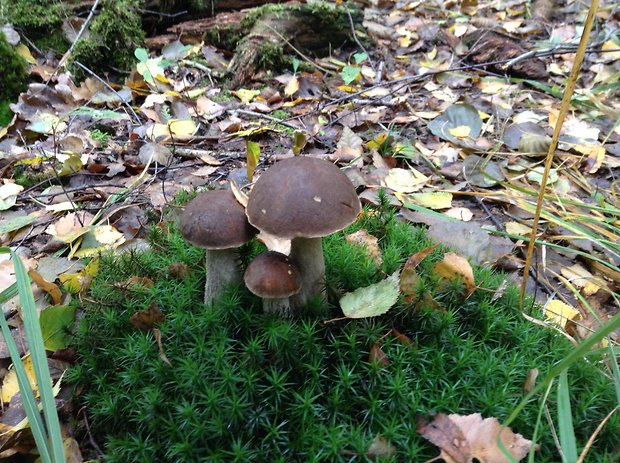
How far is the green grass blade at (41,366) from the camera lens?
132cm

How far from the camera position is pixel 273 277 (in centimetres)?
176

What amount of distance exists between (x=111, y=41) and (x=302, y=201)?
4064 mm

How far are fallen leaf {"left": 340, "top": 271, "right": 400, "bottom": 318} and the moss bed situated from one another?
6 cm

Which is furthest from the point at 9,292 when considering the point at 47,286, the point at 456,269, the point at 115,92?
the point at 115,92

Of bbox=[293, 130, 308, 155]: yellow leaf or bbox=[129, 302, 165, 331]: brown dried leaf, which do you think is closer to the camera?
bbox=[129, 302, 165, 331]: brown dried leaf

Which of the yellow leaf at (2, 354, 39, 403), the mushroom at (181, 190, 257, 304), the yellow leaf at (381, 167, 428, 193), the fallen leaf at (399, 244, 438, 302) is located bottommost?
the yellow leaf at (381, 167, 428, 193)

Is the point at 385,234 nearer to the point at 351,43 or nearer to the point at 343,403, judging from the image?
the point at 343,403

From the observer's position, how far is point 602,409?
1.76m

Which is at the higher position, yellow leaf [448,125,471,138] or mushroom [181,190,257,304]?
mushroom [181,190,257,304]

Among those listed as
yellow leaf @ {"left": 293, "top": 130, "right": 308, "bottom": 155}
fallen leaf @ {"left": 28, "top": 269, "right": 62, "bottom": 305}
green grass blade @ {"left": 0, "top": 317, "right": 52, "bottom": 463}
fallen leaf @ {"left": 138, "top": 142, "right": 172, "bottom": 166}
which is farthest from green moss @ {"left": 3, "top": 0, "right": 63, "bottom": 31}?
green grass blade @ {"left": 0, "top": 317, "right": 52, "bottom": 463}

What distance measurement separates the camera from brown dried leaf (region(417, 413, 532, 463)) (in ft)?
5.15

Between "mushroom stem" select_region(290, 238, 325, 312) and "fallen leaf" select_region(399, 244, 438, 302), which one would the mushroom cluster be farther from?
"fallen leaf" select_region(399, 244, 438, 302)

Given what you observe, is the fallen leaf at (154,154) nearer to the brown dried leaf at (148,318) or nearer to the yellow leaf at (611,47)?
the brown dried leaf at (148,318)

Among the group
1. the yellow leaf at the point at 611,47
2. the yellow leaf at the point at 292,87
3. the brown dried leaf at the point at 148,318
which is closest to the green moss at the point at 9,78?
the yellow leaf at the point at 292,87
